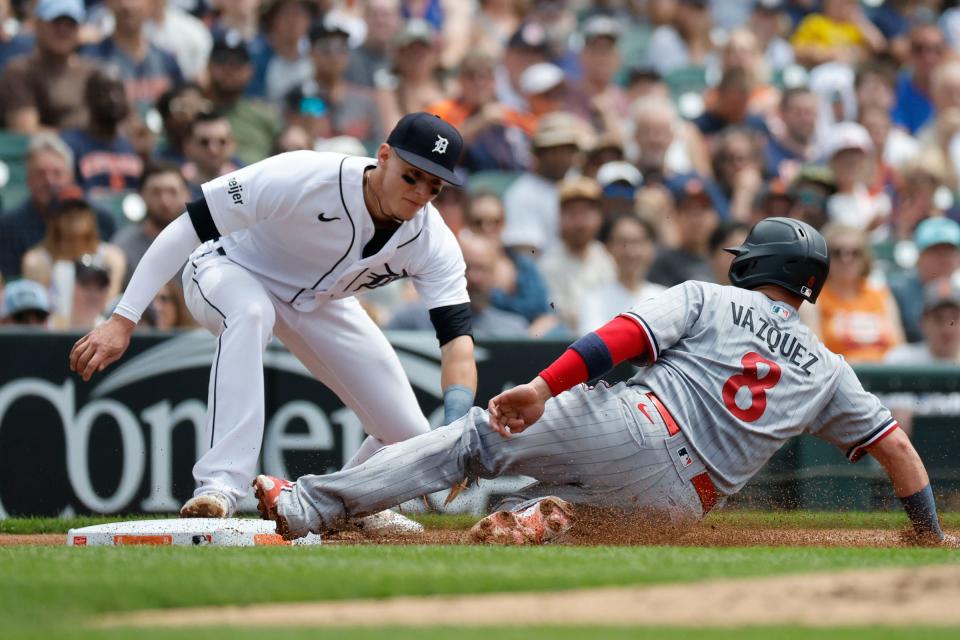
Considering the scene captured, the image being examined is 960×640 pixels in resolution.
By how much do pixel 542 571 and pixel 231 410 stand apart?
1873 millimetres

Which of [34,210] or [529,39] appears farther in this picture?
[529,39]

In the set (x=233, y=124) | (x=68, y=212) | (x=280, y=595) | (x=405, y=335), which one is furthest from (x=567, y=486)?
(x=233, y=124)

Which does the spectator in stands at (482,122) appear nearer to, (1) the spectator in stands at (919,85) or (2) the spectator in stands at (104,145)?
(2) the spectator in stands at (104,145)

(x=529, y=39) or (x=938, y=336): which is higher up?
(x=529, y=39)

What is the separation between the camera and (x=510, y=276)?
10047 millimetres

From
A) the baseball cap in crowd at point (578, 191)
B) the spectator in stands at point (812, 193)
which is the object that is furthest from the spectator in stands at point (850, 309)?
the baseball cap in crowd at point (578, 191)

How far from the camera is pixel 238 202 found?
5953 mm

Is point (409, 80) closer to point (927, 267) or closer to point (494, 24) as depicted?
point (494, 24)

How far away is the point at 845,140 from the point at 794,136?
965mm

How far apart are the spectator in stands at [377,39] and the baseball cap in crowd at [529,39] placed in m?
1.02

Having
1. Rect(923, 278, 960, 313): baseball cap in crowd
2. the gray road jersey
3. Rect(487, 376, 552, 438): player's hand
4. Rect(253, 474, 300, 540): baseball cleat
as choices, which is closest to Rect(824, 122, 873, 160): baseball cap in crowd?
Rect(923, 278, 960, 313): baseball cap in crowd

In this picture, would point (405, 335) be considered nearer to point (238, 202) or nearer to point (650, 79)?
point (238, 202)

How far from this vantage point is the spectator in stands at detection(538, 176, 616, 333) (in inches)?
402

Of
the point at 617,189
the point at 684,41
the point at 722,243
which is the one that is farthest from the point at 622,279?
the point at 684,41
